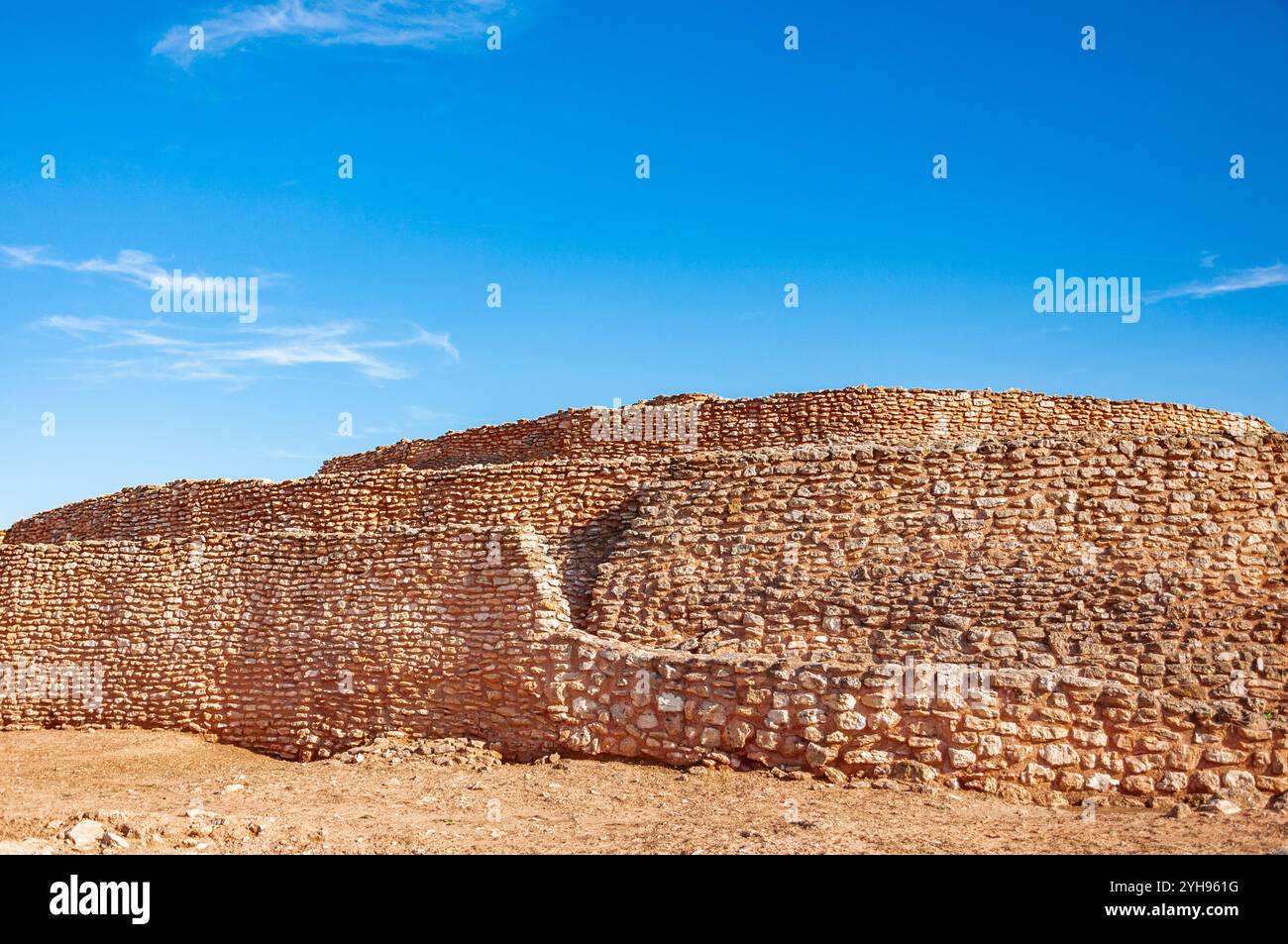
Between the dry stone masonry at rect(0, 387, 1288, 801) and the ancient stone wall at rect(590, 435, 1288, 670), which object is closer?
the dry stone masonry at rect(0, 387, 1288, 801)

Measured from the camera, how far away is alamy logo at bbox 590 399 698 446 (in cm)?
1806

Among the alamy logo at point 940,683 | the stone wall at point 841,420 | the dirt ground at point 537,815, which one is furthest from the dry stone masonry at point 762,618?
the stone wall at point 841,420

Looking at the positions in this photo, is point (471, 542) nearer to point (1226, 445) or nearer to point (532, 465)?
point (532, 465)

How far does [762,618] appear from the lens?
1045 cm

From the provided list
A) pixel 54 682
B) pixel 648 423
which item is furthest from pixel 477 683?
pixel 648 423

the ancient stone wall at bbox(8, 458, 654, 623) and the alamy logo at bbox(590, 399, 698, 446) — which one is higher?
the alamy logo at bbox(590, 399, 698, 446)

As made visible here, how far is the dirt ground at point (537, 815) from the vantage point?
700cm

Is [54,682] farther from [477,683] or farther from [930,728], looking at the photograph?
[930,728]

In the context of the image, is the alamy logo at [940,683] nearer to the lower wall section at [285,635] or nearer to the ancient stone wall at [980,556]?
the ancient stone wall at [980,556]
